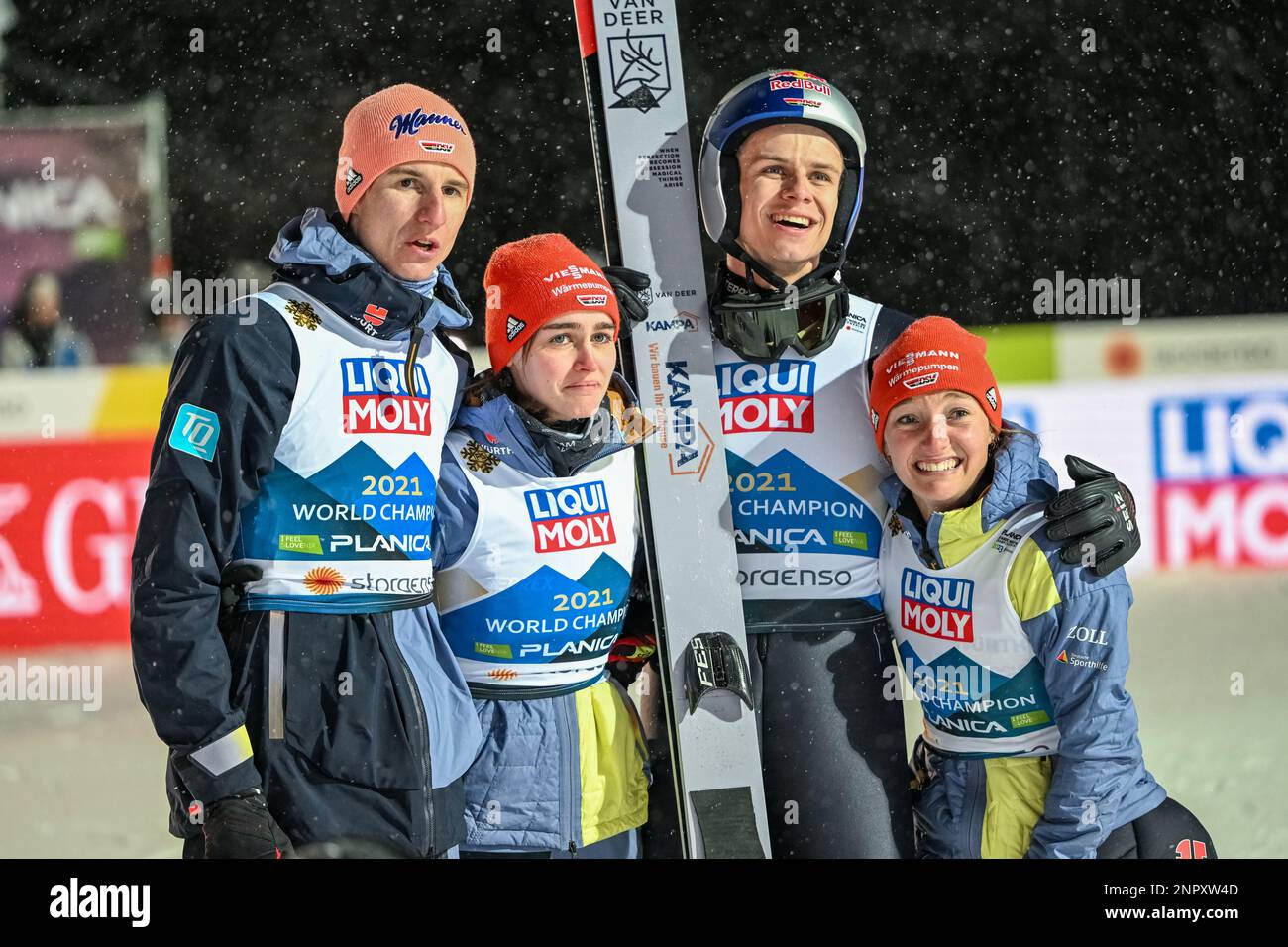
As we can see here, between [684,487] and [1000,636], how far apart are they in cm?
67

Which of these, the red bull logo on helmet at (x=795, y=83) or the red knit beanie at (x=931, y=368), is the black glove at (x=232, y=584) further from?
the red bull logo on helmet at (x=795, y=83)

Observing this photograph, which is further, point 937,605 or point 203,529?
point 937,605

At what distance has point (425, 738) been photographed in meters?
2.37

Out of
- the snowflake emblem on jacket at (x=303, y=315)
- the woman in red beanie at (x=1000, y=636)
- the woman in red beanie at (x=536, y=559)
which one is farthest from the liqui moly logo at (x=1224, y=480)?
the snowflake emblem on jacket at (x=303, y=315)

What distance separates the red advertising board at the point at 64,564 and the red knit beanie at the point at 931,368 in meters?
3.13

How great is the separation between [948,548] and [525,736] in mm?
874

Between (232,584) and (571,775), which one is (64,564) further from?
(571,775)

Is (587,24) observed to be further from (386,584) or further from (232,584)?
(232,584)

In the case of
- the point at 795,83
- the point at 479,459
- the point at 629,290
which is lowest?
the point at 479,459

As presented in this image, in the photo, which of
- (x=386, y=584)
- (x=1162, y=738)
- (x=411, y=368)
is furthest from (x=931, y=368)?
(x=1162, y=738)

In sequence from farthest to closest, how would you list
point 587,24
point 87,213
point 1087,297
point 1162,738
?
point 1087,297 < point 87,213 < point 1162,738 < point 587,24

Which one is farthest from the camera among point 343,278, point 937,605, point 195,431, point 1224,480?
point 1224,480

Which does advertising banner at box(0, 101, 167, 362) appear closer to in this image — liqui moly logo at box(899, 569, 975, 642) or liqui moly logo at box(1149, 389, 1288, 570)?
liqui moly logo at box(899, 569, 975, 642)
